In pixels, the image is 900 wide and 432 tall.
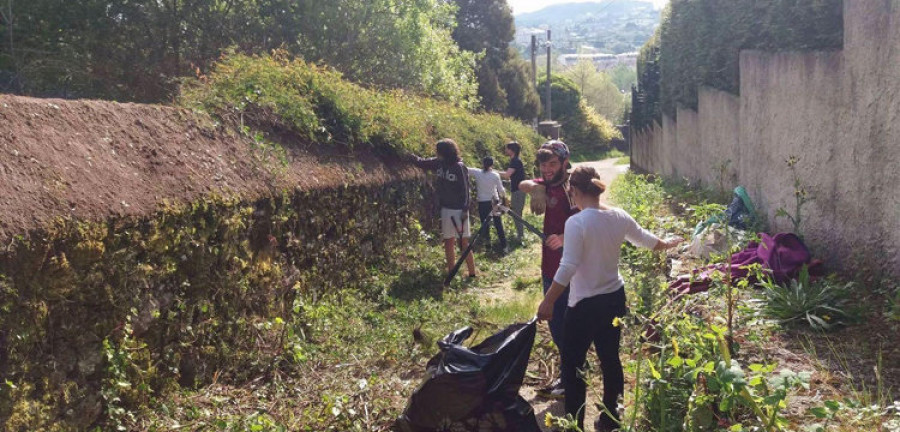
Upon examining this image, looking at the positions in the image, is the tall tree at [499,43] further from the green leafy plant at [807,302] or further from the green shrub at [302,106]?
the green leafy plant at [807,302]

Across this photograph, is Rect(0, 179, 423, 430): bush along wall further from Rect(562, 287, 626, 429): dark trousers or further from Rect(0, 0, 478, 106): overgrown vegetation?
Rect(0, 0, 478, 106): overgrown vegetation

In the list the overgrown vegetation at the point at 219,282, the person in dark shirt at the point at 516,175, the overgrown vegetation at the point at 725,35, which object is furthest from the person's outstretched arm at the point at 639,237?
the person in dark shirt at the point at 516,175

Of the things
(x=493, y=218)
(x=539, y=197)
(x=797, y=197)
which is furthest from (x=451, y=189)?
(x=797, y=197)

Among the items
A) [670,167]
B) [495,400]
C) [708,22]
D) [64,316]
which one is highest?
[708,22]

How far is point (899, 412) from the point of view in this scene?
3645mm

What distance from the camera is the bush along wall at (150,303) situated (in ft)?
13.6

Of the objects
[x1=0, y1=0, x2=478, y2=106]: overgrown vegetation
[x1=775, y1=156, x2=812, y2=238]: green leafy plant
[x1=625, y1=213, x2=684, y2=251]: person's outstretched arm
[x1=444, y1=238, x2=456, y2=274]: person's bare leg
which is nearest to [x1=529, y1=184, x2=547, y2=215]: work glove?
[x1=625, y1=213, x2=684, y2=251]: person's outstretched arm

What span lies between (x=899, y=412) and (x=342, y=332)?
455 centimetres

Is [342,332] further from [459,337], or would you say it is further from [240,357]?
[459,337]

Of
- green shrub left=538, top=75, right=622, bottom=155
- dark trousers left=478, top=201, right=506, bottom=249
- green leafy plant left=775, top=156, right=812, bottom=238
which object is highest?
green leafy plant left=775, top=156, right=812, bottom=238

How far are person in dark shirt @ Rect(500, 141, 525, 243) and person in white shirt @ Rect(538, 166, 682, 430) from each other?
6.48 m

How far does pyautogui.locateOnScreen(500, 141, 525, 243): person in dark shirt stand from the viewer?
37.7ft

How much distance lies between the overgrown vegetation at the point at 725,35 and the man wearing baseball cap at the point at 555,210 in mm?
3484

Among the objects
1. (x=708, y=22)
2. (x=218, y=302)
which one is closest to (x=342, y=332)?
(x=218, y=302)
